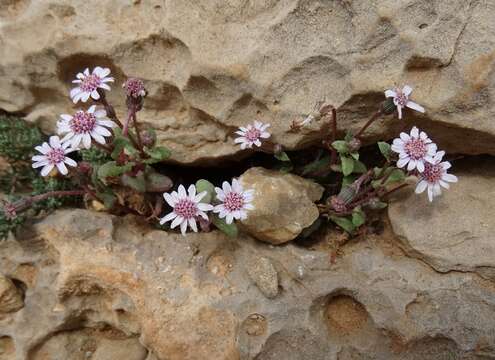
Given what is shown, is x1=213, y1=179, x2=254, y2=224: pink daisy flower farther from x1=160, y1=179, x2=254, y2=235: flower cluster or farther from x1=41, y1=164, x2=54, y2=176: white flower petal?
x1=41, y1=164, x2=54, y2=176: white flower petal

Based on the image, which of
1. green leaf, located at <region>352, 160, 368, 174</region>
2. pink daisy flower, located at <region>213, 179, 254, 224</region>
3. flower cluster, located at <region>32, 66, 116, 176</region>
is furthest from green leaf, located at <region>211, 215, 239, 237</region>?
green leaf, located at <region>352, 160, 368, 174</region>

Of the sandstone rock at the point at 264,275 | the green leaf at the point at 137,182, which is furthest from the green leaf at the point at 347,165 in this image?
the green leaf at the point at 137,182

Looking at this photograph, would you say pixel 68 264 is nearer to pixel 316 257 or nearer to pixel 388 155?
pixel 316 257

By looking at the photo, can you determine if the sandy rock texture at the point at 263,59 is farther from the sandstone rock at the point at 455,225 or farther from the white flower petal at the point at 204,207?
the white flower petal at the point at 204,207

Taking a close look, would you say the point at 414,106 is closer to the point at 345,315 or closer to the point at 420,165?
the point at 420,165

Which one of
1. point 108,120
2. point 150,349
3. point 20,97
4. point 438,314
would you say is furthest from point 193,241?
point 20,97
